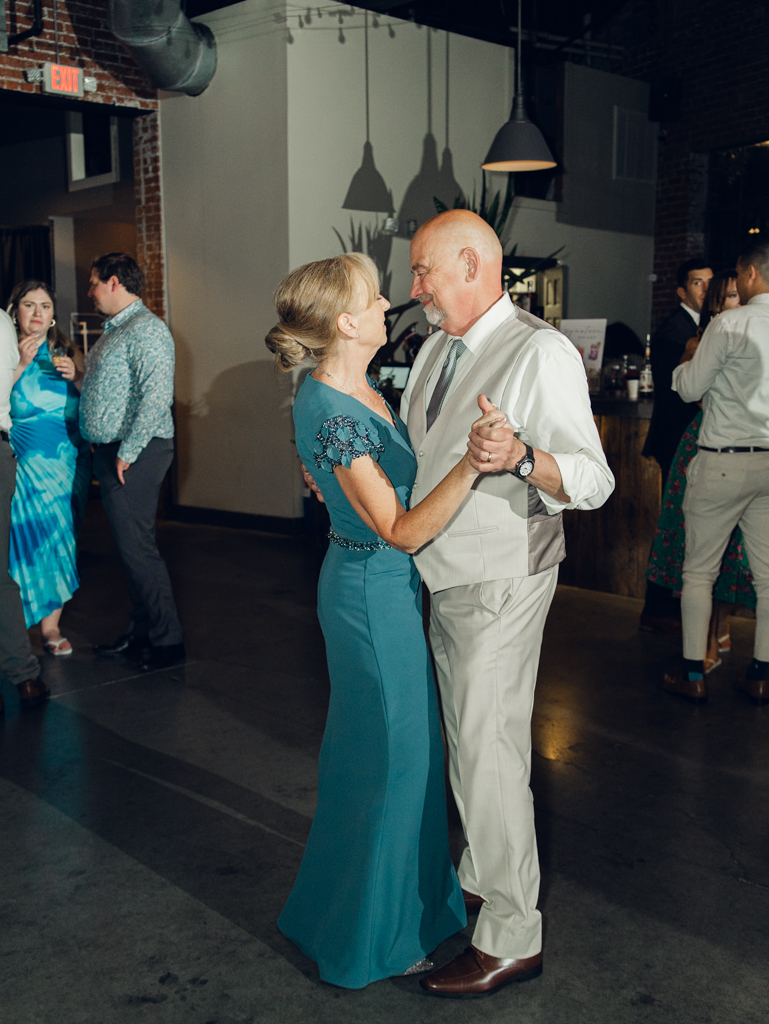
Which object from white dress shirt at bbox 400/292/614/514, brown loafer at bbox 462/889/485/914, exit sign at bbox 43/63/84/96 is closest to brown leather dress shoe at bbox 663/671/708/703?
brown loafer at bbox 462/889/485/914

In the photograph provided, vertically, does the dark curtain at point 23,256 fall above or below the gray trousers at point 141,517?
above

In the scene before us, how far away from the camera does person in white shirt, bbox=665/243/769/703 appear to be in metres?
3.27

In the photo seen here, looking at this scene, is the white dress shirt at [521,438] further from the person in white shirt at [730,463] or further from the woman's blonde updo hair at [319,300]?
the person in white shirt at [730,463]

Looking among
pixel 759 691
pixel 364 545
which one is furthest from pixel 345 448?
pixel 759 691

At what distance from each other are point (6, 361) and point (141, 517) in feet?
2.84

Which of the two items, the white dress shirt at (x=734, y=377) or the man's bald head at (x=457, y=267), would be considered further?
the white dress shirt at (x=734, y=377)

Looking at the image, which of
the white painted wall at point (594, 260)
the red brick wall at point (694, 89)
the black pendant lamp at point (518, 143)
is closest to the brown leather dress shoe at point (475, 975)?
the black pendant lamp at point (518, 143)

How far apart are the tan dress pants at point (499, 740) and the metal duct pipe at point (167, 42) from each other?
5358mm

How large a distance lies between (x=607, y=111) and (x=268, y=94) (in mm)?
3919

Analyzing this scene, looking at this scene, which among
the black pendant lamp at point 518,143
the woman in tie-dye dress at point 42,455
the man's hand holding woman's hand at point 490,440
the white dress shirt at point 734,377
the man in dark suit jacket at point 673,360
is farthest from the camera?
the black pendant lamp at point 518,143

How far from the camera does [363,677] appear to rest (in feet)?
6.27

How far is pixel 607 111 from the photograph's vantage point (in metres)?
8.98

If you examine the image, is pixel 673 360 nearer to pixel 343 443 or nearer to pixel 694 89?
pixel 343 443

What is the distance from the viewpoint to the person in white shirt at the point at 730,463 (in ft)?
10.7
